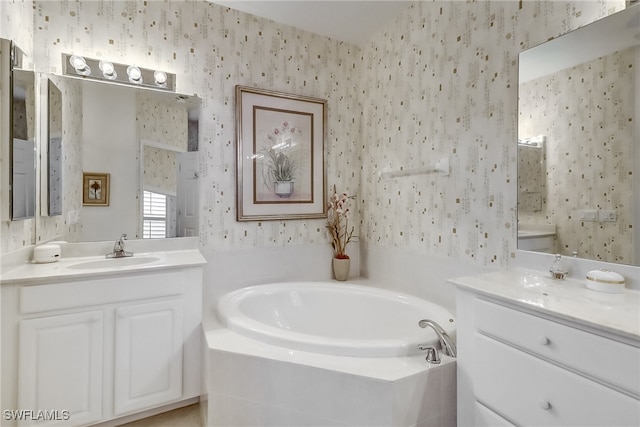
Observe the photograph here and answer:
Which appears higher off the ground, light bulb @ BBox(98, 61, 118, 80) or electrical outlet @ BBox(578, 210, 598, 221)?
light bulb @ BBox(98, 61, 118, 80)

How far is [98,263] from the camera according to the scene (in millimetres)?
1987

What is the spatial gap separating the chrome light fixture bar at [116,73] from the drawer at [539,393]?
7.94ft

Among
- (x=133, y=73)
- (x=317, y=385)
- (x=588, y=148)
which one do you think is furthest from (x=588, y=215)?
(x=133, y=73)

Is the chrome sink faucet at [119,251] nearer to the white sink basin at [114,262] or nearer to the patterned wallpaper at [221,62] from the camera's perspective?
the white sink basin at [114,262]

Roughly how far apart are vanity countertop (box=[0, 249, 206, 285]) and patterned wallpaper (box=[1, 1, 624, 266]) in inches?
14.4

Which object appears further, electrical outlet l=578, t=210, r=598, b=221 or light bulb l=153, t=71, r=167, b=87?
light bulb l=153, t=71, r=167, b=87

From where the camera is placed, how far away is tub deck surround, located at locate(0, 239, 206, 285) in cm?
160

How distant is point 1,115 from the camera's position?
1.61 meters

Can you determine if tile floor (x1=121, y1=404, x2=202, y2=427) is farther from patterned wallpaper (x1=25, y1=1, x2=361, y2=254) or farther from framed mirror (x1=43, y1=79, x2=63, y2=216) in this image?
framed mirror (x1=43, y1=79, x2=63, y2=216)

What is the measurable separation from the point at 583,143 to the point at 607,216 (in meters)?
0.33

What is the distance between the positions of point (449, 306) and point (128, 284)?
1909 mm

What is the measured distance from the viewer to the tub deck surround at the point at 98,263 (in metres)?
1.60

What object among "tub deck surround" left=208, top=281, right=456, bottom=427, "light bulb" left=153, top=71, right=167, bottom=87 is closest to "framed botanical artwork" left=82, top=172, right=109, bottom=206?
"light bulb" left=153, top=71, right=167, bottom=87

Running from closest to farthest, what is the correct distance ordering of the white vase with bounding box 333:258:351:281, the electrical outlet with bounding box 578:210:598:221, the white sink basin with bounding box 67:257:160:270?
the electrical outlet with bounding box 578:210:598:221 < the white sink basin with bounding box 67:257:160:270 < the white vase with bounding box 333:258:351:281
